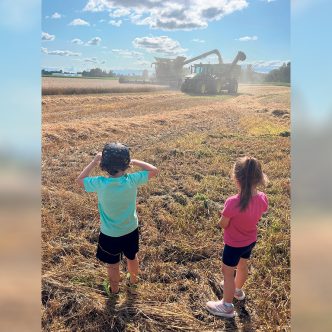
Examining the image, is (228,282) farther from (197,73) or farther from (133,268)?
(197,73)

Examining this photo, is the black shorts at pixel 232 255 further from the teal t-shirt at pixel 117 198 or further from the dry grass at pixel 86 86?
the dry grass at pixel 86 86

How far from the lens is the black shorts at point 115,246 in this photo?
1.93 meters

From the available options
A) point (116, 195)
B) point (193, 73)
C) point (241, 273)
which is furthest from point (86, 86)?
point (241, 273)

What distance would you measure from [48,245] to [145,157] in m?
1.58

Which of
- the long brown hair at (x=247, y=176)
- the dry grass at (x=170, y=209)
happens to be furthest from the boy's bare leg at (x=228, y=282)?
the long brown hair at (x=247, y=176)

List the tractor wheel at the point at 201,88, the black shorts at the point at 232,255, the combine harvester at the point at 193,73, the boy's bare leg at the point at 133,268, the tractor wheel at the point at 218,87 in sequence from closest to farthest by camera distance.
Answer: the black shorts at the point at 232,255 < the boy's bare leg at the point at 133,268 < the combine harvester at the point at 193,73 < the tractor wheel at the point at 201,88 < the tractor wheel at the point at 218,87

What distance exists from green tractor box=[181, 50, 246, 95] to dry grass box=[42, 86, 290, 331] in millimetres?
93

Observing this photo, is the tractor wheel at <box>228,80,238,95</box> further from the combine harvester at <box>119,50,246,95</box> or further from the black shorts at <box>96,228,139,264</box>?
the black shorts at <box>96,228,139,264</box>

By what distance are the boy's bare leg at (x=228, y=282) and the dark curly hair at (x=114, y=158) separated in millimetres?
672

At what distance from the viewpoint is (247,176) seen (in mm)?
1730

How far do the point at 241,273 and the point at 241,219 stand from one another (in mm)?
362

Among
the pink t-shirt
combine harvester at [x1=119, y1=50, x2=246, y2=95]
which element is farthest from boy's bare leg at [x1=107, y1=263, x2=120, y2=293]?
combine harvester at [x1=119, y1=50, x2=246, y2=95]

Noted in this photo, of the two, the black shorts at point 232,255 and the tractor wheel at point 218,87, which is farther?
the tractor wheel at point 218,87

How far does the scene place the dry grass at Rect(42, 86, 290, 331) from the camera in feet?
6.49
